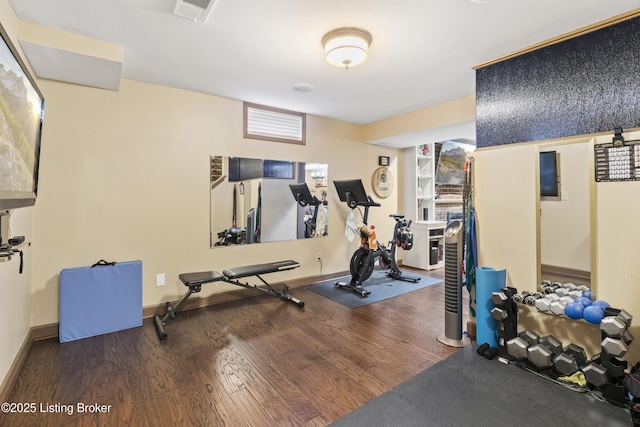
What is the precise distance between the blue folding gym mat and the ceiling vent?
228 centimetres

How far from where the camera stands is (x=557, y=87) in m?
2.40

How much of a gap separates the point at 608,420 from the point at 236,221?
359 cm

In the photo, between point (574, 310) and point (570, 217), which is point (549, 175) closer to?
point (570, 217)

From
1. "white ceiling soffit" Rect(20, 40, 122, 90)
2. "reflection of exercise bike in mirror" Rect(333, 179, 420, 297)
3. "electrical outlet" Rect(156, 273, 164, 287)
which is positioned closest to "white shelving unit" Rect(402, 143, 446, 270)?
"reflection of exercise bike in mirror" Rect(333, 179, 420, 297)

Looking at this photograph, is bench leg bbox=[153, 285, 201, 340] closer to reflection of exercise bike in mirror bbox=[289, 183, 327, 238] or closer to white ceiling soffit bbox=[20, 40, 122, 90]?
reflection of exercise bike in mirror bbox=[289, 183, 327, 238]

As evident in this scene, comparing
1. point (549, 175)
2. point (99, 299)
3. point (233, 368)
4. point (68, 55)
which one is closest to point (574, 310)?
point (549, 175)

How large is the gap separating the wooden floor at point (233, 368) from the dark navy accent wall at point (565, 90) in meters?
2.04

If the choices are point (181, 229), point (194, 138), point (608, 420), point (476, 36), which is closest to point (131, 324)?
point (181, 229)

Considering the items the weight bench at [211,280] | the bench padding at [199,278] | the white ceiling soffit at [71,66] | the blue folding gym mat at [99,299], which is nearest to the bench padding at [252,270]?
the weight bench at [211,280]

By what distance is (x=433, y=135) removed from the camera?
14.7ft

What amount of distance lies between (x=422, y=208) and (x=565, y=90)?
359 cm

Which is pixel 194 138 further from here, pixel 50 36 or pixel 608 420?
pixel 608 420

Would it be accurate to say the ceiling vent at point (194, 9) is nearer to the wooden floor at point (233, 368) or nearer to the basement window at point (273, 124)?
the basement window at point (273, 124)

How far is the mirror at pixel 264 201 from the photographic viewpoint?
3.68 m
